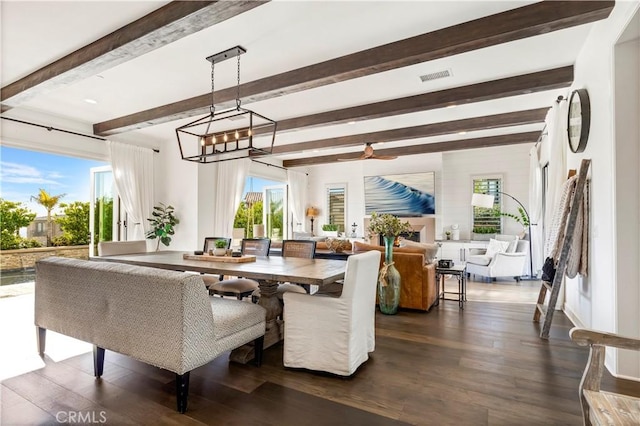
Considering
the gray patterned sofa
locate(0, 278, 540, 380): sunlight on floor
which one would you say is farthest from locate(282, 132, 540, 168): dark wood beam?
the gray patterned sofa

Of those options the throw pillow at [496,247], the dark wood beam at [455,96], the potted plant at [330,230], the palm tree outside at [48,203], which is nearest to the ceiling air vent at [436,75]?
the dark wood beam at [455,96]

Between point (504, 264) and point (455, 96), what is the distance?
11.4 feet

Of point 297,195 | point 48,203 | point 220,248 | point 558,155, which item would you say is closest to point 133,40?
point 220,248

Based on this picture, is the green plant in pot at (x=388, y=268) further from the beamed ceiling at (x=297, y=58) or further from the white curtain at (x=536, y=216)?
the white curtain at (x=536, y=216)

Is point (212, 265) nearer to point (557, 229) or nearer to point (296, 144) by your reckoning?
point (557, 229)

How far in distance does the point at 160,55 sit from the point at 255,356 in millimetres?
2917

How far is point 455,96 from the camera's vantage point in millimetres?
3959

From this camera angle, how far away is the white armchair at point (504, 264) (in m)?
5.85

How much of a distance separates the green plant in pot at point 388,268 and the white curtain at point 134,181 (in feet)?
14.0

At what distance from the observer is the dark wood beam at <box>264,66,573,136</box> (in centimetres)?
353

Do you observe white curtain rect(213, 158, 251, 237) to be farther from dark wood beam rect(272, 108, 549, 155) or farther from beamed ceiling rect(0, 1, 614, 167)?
beamed ceiling rect(0, 1, 614, 167)

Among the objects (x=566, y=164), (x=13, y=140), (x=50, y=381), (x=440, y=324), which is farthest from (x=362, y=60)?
(x=13, y=140)

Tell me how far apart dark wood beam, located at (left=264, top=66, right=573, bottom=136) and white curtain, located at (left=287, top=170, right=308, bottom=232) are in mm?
3948

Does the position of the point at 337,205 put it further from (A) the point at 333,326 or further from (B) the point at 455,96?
(A) the point at 333,326
